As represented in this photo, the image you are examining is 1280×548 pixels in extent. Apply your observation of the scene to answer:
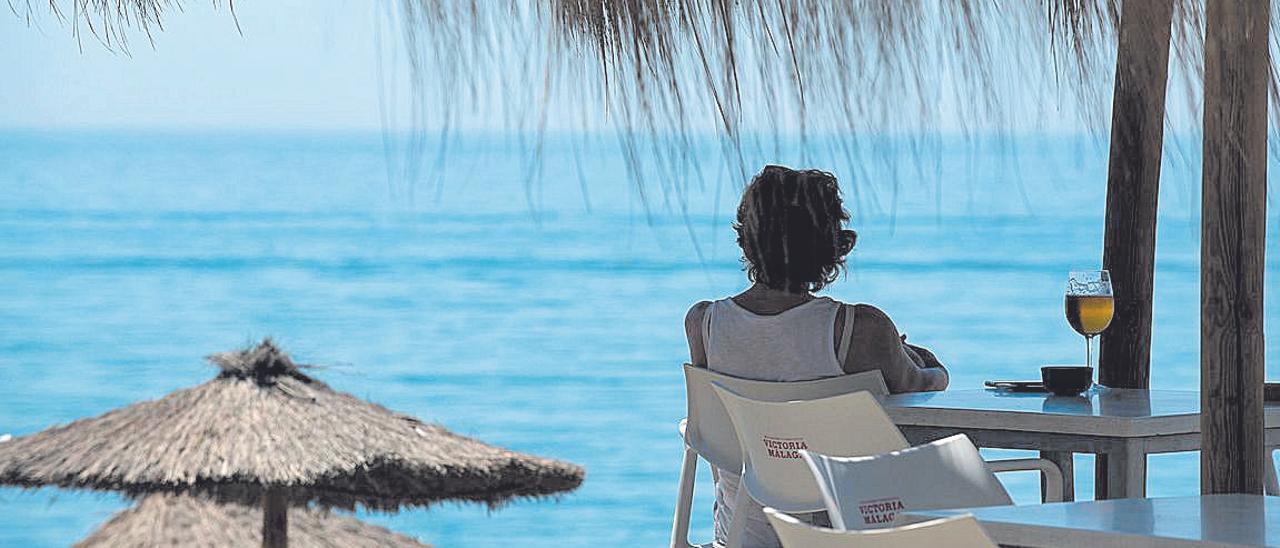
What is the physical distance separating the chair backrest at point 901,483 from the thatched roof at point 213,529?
4.26 m

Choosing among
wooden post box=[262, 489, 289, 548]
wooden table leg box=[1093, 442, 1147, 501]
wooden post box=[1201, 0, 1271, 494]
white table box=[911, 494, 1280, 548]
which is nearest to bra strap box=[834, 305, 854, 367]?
wooden table leg box=[1093, 442, 1147, 501]

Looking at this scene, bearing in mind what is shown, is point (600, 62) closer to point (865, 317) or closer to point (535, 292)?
point (865, 317)

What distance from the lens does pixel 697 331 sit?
350 cm

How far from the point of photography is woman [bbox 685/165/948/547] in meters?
3.28

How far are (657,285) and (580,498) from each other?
8.78 metres

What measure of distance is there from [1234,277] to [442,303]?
19447 millimetres

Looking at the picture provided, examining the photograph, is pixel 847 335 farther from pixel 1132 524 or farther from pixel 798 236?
pixel 1132 524

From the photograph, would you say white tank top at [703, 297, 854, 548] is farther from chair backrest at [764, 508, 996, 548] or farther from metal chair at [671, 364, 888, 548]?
chair backrest at [764, 508, 996, 548]

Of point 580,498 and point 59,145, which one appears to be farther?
point 59,145

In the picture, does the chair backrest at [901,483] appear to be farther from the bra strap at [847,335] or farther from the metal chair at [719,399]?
the bra strap at [847,335]

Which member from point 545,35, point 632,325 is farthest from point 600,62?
point 632,325

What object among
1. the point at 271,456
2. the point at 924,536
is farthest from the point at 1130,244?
the point at 924,536

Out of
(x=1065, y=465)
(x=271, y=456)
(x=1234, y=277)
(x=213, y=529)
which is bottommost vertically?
(x=213, y=529)

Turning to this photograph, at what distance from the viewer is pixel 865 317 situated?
3.29m
